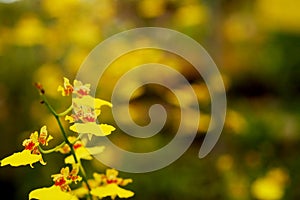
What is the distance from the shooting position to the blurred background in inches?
81.0

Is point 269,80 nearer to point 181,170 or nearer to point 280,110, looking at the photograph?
point 280,110

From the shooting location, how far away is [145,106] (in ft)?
8.97

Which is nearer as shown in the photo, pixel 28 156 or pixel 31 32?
pixel 28 156

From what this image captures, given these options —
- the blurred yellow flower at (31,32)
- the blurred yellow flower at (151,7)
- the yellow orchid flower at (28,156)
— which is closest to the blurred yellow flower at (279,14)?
the blurred yellow flower at (151,7)

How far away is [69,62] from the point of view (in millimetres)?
2199

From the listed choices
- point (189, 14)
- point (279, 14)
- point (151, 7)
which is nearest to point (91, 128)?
point (151, 7)

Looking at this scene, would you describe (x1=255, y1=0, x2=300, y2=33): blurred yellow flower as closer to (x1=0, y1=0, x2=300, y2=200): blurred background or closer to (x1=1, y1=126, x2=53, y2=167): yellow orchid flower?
(x1=0, y1=0, x2=300, y2=200): blurred background

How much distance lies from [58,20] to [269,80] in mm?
1519

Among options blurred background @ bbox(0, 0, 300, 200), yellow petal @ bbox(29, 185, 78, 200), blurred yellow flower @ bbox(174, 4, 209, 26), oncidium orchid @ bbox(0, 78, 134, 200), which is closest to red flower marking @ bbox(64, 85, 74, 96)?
oncidium orchid @ bbox(0, 78, 134, 200)

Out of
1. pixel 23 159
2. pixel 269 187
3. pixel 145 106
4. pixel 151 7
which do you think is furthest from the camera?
pixel 145 106

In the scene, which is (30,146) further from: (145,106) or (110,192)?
(145,106)

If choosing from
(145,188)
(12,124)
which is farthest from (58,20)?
(145,188)

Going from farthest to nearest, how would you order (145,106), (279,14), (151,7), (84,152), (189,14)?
(279,14) → (145,106) → (189,14) → (151,7) → (84,152)

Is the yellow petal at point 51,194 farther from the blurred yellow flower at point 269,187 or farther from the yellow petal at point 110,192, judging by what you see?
the blurred yellow flower at point 269,187
